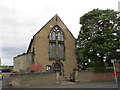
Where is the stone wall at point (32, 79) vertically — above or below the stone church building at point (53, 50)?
below

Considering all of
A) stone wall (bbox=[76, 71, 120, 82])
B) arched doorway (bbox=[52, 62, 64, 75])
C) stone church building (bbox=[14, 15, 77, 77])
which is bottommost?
stone wall (bbox=[76, 71, 120, 82])

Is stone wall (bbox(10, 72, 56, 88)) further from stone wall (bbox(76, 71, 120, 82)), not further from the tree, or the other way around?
the tree

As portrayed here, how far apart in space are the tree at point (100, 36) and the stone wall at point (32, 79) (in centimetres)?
883

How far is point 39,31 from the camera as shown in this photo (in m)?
35.3

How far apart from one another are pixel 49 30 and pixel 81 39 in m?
9.08

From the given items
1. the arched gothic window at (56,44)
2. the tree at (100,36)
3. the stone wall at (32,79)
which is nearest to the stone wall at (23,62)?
the arched gothic window at (56,44)

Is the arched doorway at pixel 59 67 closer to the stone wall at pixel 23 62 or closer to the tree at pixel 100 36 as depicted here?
the stone wall at pixel 23 62

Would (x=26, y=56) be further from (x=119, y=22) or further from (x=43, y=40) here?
(x=119, y=22)

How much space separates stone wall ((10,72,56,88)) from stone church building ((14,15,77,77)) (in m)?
10.7

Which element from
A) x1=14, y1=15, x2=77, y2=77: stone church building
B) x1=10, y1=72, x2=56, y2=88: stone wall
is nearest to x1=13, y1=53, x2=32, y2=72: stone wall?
x1=14, y1=15, x2=77, y2=77: stone church building

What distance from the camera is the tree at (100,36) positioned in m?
26.5

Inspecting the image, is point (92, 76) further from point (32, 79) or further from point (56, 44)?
point (56, 44)

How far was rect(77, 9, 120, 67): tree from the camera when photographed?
2652cm

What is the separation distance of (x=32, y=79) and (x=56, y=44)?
630 inches
